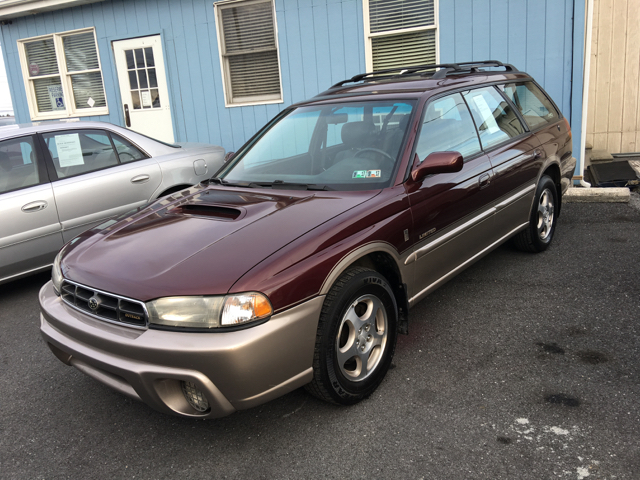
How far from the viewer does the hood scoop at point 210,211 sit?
3043mm

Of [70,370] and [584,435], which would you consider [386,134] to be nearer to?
[584,435]

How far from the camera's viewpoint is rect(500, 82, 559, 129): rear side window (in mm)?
4723

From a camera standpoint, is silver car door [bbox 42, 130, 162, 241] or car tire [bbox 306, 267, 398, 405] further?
silver car door [bbox 42, 130, 162, 241]

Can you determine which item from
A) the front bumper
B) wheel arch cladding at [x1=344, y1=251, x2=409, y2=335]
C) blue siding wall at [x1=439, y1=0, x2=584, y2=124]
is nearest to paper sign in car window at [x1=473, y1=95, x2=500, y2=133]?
wheel arch cladding at [x1=344, y1=251, x2=409, y2=335]

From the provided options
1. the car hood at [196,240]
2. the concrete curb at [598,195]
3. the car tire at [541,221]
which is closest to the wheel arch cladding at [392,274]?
the car hood at [196,240]

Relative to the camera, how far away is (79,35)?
9828mm

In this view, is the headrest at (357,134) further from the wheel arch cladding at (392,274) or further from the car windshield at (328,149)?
the wheel arch cladding at (392,274)

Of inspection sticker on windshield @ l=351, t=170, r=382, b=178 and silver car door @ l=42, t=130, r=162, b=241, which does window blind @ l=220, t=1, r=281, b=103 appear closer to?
silver car door @ l=42, t=130, r=162, b=241

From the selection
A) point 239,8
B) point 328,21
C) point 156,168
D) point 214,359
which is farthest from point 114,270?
point 239,8

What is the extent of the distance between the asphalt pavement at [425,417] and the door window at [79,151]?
1796mm

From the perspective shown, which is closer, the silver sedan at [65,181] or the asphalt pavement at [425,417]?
the asphalt pavement at [425,417]

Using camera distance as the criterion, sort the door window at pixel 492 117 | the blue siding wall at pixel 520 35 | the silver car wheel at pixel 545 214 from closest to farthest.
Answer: the door window at pixel 492 117 < the silver car wheel at pixel 545 214 < the blue siding wall at pixel 520 35

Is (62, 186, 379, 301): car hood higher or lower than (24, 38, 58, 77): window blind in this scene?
lower

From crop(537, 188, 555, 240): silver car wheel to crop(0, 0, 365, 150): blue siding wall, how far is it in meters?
3.98
